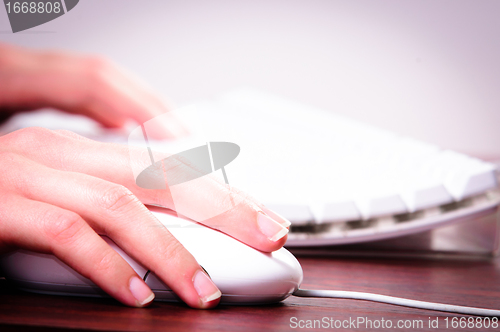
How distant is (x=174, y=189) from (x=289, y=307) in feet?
0.37

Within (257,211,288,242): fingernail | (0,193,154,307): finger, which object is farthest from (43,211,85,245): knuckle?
(257,211,288,242): fingernail

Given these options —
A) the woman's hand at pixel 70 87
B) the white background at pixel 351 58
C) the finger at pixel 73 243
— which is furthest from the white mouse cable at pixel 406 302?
the white background at pixel 351 58

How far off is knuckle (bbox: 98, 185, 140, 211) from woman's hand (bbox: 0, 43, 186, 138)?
1.26 feet

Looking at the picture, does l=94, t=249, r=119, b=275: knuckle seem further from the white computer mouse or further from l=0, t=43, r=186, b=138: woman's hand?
l=0, t=43, r=186, b=138: woman's hand

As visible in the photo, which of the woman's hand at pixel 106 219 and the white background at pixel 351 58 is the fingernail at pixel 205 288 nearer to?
the woman's hand at pixel 106 219

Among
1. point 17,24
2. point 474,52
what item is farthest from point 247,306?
point 474,52

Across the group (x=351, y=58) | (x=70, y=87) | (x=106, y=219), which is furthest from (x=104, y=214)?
(x=351, y=58)

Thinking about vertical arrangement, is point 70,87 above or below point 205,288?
above

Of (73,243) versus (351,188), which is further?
(351,188)

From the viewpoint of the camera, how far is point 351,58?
1.02 meters

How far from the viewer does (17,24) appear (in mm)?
396

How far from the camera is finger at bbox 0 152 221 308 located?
23 centimetres

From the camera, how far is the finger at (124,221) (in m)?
0.23

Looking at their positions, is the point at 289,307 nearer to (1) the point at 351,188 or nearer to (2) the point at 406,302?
(2) the point at 406,302
